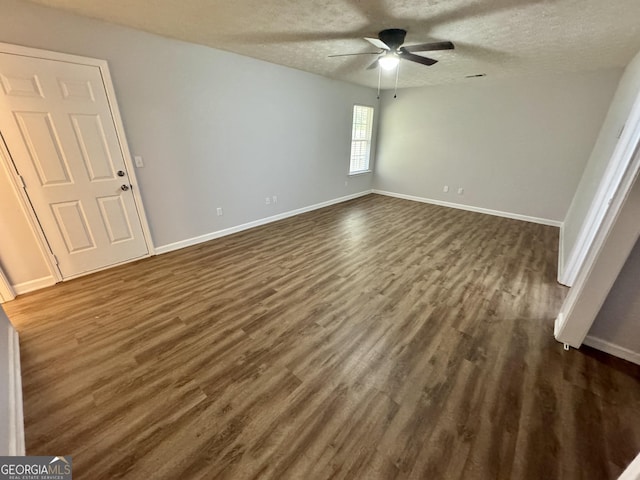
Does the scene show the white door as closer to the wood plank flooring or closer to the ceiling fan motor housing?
the wood plank flooring

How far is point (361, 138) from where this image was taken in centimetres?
614

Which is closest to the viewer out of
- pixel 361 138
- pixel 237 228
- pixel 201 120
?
pixel 201 120

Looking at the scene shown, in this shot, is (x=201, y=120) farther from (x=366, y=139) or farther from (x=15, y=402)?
(x=366, y=139)

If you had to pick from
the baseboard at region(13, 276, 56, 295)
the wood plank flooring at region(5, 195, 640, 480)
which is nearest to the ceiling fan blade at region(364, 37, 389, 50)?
the wood plank flooring at region(5, 195, 640, 480)

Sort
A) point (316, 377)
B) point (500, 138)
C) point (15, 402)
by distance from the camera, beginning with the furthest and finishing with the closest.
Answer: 1. point (500, 138)
2. point (316, 377)
3. point (15, 402)

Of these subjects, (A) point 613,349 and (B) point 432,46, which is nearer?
(A) point 613,349

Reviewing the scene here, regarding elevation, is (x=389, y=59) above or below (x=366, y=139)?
above

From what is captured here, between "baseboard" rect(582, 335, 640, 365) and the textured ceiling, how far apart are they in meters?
2.51

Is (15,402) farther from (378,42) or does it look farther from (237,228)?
(378,42)

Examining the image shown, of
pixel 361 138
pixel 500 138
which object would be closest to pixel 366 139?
pixel 361 138

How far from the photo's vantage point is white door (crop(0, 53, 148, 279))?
220 centimetres

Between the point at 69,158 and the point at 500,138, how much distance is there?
21.5ft

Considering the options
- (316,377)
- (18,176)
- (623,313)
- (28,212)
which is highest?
(18,176)

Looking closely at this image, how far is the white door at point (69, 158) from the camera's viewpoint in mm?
2199
